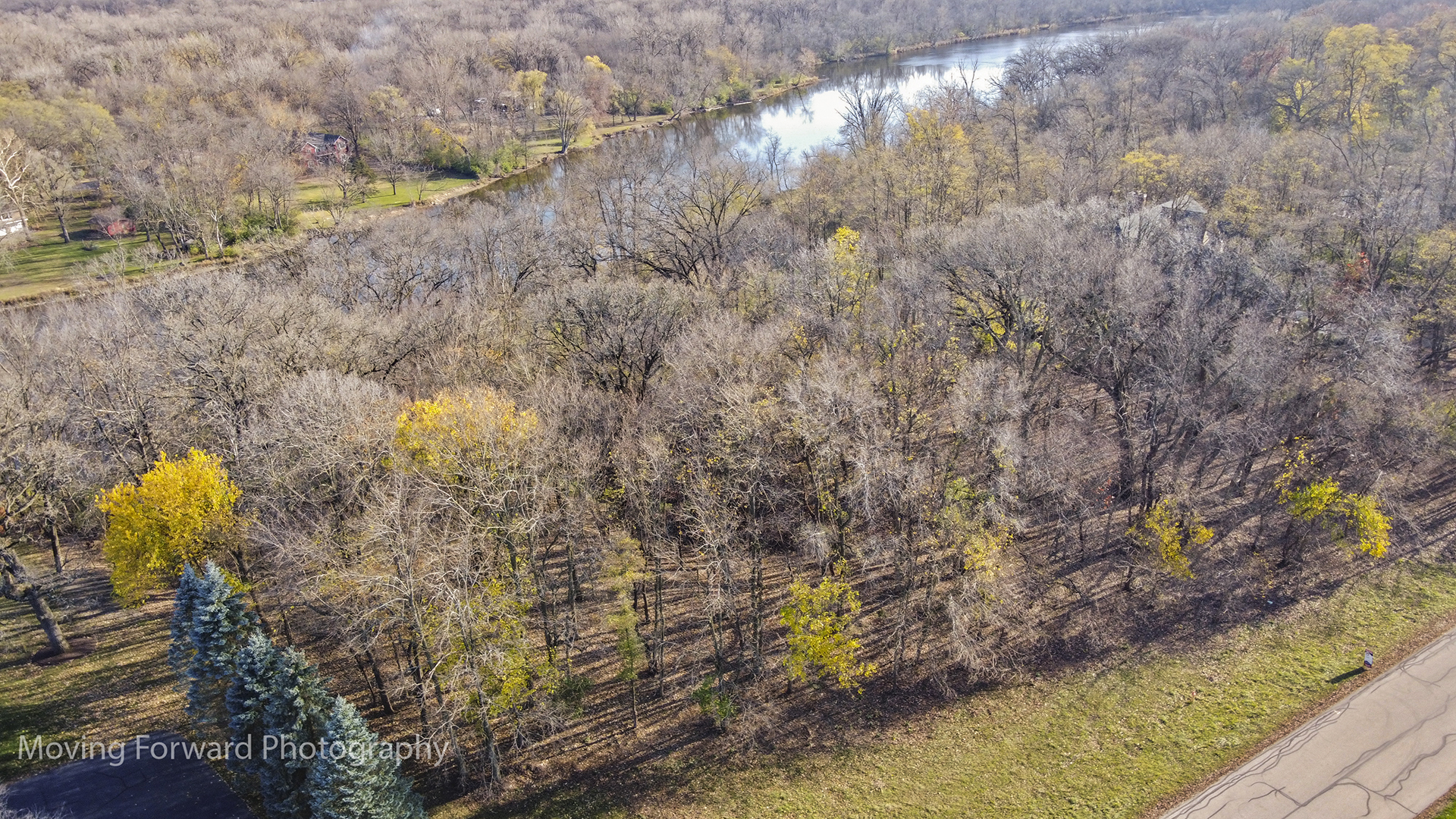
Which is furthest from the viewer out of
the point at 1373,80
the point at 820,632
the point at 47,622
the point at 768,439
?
the point at 1373,80

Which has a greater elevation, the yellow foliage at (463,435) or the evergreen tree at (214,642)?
the yellow foliage at (463,435)

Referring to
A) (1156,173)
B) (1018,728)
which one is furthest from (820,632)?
(1156,173)

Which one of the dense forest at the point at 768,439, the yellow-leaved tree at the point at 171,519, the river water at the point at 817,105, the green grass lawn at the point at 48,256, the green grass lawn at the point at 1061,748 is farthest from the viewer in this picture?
the river water at the point at 817,105

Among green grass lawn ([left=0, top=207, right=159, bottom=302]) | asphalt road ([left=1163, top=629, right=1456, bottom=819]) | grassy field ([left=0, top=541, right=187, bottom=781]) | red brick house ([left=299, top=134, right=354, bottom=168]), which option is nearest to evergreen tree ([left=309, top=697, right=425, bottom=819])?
grassy field ([left=0, top=541, right=187, bottom=781])

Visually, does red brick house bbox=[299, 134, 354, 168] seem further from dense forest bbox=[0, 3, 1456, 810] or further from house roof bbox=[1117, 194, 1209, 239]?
house roof bbox=[1117, 194, 1209, 239]

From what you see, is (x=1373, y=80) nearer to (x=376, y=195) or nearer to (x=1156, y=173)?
(x=1156, y=173)

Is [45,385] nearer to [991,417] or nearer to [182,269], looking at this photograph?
[182,269]

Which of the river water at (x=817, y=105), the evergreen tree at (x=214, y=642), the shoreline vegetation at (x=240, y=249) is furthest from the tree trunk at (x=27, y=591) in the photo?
the river water at (x=817, y=105)

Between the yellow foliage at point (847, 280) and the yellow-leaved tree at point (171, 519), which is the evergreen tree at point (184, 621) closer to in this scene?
the yellow-leaved tree at point (171, 519)
